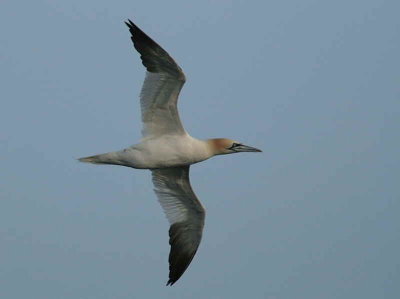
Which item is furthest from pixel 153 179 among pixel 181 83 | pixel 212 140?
pixel 181 83

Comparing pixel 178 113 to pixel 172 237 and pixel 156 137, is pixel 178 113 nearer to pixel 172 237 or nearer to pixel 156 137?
pixel 156 137

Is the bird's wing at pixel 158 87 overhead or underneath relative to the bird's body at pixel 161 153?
overhead

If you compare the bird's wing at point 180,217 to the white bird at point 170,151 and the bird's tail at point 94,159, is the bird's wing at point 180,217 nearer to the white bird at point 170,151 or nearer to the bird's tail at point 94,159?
the white bird at point 170,151

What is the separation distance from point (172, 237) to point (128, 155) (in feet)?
8.35

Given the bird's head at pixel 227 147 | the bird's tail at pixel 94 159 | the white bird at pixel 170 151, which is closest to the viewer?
the white bird at pixel 170 151

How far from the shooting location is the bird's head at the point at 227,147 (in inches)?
661

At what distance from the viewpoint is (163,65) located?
51.2 ft

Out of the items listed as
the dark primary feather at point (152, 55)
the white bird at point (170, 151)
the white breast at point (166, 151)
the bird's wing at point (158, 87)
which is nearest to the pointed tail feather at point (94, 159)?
the white bird at point (170, 151)

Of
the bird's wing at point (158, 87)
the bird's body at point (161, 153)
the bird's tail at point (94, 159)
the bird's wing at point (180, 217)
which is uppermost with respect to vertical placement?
the bird's wing at point (158, 87)

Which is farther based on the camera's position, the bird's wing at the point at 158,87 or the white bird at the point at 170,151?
the white bird at the point at 170,151

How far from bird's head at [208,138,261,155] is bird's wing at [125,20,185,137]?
2.57 feet

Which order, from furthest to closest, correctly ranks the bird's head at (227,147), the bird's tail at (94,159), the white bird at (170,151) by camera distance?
the bird's head at (227,147) → the bird's tail at (94,159) → the white bird at (170,151)

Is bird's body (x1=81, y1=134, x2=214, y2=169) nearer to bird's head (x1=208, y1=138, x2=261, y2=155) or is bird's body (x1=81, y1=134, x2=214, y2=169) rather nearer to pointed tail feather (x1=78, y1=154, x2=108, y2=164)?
pointed tail feather (x1=78, y1=154, x2=108, y2=164)

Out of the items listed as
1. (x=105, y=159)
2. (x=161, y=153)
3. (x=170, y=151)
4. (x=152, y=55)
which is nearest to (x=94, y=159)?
(x=105, y=159)
